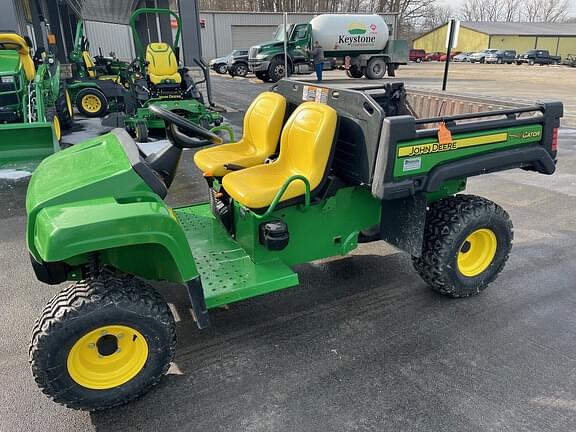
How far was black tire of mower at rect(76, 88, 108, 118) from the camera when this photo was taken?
10.3m

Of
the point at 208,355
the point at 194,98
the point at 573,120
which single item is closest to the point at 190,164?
the point at 194,98

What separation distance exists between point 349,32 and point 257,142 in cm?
1872

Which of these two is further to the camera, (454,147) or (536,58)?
(536,58)

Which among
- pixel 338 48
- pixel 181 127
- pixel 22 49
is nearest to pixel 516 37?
pixel 338 48

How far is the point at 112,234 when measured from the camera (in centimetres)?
208

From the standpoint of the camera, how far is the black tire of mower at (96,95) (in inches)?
404

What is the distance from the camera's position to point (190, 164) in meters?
6.99

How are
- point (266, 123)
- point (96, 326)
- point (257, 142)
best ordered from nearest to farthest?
1. point (96, 326)
2. point (266, 123)
3. point (257, 142)

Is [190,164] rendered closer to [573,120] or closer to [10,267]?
[10,267]

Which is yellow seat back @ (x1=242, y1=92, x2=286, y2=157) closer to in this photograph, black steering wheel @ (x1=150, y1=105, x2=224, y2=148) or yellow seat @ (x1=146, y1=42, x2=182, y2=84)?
black steering wheel @ (x1=150, y1=105, x2=224, y2=148)

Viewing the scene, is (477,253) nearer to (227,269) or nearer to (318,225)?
(318,225)

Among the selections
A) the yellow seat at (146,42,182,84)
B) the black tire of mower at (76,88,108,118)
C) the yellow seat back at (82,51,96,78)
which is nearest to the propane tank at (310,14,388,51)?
the yellow seat back at (82,51,96,78)

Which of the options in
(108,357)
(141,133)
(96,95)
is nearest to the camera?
(108,357)

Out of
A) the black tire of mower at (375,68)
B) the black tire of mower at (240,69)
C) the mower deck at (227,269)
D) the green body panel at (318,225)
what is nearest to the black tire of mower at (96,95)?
the mower deck at (227,269)
